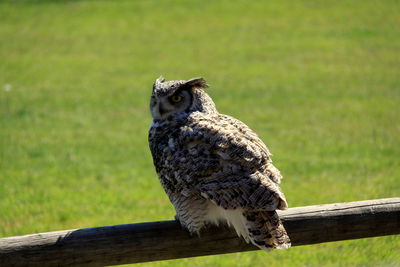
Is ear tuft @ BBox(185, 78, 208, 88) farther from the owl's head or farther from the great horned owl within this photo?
the great horned owl

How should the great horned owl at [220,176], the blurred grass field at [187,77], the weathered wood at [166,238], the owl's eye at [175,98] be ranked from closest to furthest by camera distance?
the weathered wood at [166,238], the great horned owl at [220,176], the owl's eye at [175,98], the blurred grass field at [187,77]

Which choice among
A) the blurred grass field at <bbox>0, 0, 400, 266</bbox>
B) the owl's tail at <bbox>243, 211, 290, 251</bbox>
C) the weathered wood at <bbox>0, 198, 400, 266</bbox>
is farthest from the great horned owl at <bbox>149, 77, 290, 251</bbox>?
the blurred grass field at <bbox>0, 0, 400, 266</bbox>

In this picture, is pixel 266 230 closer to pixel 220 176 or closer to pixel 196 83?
pixel 220 176

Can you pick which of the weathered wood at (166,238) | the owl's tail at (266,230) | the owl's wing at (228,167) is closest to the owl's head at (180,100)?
the owl's wing at (228,167)

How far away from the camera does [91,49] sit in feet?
52.4

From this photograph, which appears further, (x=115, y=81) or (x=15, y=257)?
(x=115, y=81)

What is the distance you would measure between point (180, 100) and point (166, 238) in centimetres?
108

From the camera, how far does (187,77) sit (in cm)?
1291

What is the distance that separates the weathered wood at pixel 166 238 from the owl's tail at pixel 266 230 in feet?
0.58

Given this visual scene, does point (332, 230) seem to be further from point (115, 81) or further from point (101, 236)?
point (115, 81)

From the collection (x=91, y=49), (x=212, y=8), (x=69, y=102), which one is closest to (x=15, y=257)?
(x=69, y=102)

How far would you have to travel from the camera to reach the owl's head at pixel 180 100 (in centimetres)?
395

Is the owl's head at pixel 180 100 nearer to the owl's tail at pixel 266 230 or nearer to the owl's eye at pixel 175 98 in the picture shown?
the owl's eye at pixel 175 98

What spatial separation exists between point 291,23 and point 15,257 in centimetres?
1620
